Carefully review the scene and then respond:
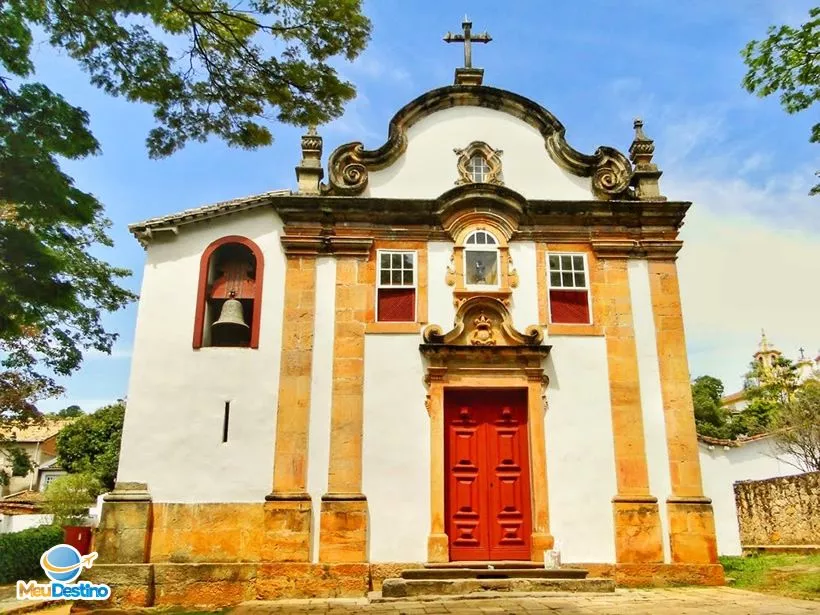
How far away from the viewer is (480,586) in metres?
8.80

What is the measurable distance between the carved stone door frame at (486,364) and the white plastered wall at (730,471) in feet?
14.7

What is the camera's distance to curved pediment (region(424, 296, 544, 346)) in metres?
10.8

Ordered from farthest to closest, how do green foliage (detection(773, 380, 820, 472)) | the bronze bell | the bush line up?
green foliage (detection(773, 380, 820, 472)) < the bush < the bronze bell

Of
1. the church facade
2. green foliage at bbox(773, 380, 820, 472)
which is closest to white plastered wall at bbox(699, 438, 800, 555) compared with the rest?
green foliage at bbox(773, 380, 820, 472)

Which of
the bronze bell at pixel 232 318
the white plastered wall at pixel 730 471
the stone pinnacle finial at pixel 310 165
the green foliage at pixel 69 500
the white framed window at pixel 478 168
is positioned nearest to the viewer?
the bronze bell at pixel 232 318

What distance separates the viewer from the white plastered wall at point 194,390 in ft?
33.0

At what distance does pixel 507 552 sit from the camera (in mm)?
10125

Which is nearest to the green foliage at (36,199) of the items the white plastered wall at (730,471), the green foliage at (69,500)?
the white plastered wall at (730,471)

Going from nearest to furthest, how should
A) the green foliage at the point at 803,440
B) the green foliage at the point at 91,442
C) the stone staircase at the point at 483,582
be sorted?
the stone staircase at the point at 483,582 < the green foliage at the point at 803,440 < the green foliage at the point at 91,442

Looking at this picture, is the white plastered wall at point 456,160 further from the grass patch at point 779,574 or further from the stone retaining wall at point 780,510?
the stone retaining wall at point 780,510

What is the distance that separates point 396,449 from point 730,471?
451 inches

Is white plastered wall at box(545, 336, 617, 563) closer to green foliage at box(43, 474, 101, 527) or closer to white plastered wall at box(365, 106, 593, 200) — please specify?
white plastered wall at box(365, 106, 593, 200)

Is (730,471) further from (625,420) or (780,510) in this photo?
(625,420)

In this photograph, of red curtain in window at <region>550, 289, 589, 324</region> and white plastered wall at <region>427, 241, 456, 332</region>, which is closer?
white plastered wall at <region>427, 241, 456, 332</region>
